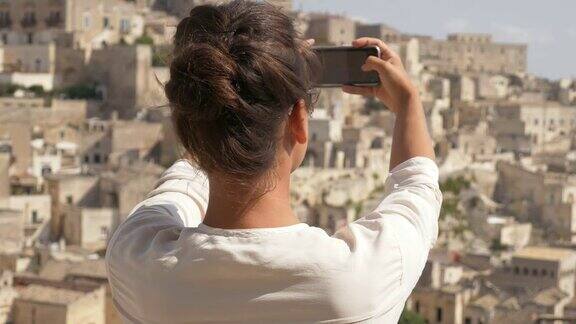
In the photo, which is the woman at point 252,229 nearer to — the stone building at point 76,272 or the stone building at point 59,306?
the stone building at point 59,306

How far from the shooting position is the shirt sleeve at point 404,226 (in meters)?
1.78

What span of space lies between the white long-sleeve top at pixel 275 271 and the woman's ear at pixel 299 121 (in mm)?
145

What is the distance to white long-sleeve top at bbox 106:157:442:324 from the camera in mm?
1739

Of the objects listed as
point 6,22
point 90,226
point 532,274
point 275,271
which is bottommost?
point 532,274

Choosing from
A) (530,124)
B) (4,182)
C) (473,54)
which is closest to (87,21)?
(4,182)

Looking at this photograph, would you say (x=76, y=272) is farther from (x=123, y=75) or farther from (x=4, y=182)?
(x=123, y=75)

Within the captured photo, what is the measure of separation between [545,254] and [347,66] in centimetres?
2127

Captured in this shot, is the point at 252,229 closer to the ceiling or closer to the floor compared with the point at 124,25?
closer to the ceiling

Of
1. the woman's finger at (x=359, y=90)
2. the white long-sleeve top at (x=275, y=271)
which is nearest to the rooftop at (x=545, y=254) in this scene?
the woman's finger at (x=359, y=90)

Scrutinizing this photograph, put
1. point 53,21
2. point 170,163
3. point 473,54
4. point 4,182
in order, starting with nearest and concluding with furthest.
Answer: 1. point 4,182
2. point 170,163
3. point 53,21
4. point 473,54

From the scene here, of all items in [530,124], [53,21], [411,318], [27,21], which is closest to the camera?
[411,318]

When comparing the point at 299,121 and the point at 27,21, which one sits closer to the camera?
the point at 299,121

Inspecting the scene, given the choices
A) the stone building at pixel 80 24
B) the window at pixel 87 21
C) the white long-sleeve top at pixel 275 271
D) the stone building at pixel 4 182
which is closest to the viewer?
the white long-sleeve top at pixel 275 271

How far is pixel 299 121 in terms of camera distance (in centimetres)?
184
